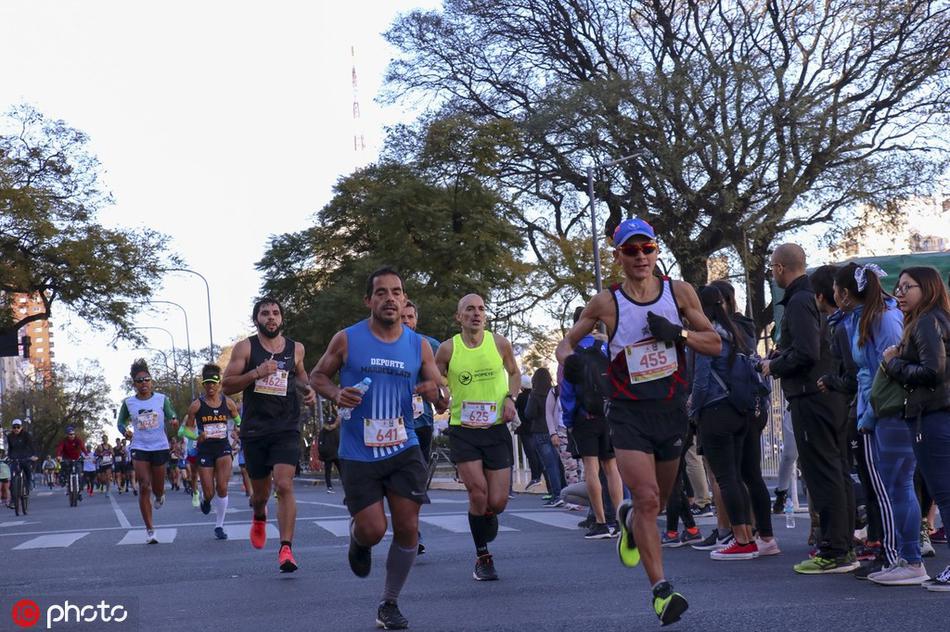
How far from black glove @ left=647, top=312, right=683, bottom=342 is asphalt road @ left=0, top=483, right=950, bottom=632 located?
1393 mm

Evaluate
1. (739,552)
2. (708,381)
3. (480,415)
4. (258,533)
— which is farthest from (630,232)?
(258,533)

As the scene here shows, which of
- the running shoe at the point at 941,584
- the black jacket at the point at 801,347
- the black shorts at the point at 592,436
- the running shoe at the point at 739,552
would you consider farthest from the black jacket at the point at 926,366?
the black shorts at the point at 592,436

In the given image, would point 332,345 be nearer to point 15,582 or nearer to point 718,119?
point 15,582

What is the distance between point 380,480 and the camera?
7660 mm

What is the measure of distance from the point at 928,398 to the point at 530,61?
3633 cm

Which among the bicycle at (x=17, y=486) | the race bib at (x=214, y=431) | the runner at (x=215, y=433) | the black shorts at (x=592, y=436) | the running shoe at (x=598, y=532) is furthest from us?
the bicycle at (x=17, y=486)

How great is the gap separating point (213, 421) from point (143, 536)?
60.5 inches

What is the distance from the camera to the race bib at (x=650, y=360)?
731 cm

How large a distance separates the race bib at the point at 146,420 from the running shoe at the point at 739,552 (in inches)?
285

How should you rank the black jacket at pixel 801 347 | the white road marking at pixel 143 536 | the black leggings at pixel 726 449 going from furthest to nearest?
the white road marking at pixel 143 536, the black leggings at pixel 726 449, the black jacket at pixel 801 347

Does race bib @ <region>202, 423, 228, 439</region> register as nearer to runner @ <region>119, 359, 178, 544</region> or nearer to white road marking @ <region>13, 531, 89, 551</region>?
runner @ <region>119, 359, 178, 544</region>

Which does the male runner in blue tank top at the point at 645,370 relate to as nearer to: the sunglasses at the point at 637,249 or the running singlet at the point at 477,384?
the sunglasses at the point at 637,249

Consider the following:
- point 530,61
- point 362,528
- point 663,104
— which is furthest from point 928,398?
point 530,61

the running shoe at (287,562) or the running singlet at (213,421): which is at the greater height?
the running singlet at (213,421)
